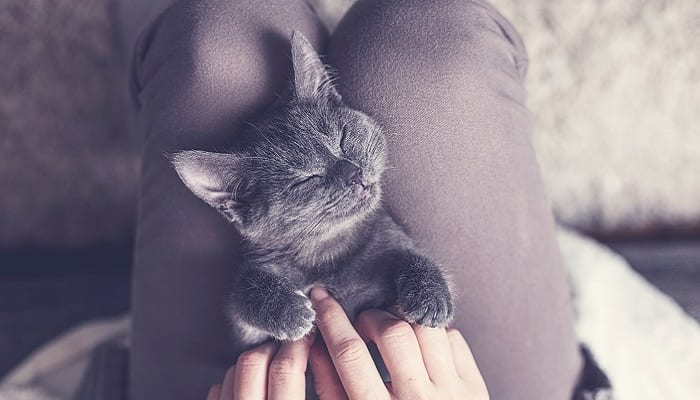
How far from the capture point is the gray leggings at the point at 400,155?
1057 millimetres

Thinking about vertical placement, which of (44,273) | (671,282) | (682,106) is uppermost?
(682,106)

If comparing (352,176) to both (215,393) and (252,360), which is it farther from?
(215,393)

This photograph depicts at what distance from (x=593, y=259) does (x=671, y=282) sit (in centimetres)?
32

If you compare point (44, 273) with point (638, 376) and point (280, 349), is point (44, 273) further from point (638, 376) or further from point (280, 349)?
point (638, 376)

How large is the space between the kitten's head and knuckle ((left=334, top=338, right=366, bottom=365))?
0.69ft

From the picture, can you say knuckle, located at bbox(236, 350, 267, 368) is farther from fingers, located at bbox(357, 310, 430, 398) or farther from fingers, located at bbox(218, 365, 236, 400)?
fingers, located at bbox(357, 310, 430, 398)

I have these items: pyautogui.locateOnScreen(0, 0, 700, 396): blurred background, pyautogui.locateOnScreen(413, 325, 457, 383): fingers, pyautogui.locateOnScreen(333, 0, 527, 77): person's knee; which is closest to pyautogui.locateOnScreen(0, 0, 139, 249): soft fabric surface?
pyautogui.locateOnScreen(0, 0, 700, 396): blurred background

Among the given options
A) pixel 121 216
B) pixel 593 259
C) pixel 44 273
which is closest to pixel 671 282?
pixel 593 259

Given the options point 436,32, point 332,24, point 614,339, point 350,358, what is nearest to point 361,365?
point 350,358

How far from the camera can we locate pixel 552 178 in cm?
172

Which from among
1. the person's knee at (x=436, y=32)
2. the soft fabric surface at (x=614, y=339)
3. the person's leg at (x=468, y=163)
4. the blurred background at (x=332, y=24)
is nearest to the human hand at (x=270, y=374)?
the person's leg at (x=468, y=163)

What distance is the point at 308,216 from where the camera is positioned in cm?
103

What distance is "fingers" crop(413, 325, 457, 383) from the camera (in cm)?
98

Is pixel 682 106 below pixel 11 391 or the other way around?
the other way around
